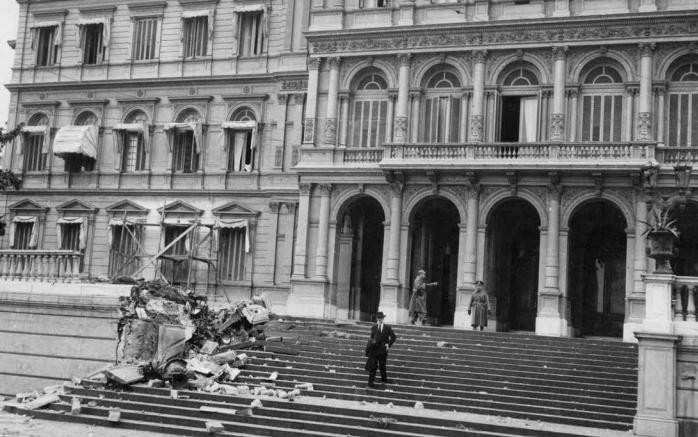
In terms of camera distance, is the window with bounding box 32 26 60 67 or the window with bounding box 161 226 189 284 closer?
the window with bounding box 161 226 189 284

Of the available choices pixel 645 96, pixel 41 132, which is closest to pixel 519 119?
pixel 645 96

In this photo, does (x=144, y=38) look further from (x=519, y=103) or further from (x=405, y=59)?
(x=519, y=103)

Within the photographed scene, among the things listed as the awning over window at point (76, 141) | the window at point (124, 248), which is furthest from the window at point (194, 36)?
the window at point (124, 248)

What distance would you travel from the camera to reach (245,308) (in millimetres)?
25875

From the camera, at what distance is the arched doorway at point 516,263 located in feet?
105

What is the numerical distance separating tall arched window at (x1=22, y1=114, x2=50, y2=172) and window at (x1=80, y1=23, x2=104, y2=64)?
3425 mm

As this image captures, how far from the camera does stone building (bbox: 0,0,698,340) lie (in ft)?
97.5

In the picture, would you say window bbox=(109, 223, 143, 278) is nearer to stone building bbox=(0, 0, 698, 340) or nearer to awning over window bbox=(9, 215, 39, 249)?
stone building bbox=(0, 0, 698, 340)

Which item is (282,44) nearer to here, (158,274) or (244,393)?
(158,274)

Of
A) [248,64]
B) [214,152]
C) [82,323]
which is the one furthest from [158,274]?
[82,323]

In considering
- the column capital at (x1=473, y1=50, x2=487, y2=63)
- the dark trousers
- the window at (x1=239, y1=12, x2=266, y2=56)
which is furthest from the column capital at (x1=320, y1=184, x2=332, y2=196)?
the dark trousers

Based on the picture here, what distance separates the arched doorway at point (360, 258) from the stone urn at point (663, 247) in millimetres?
15484

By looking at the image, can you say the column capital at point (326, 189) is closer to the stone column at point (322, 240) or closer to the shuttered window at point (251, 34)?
the stone column at point (322, 240)

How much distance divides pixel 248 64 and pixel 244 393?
19972mm
